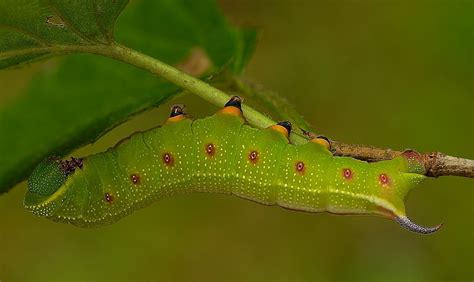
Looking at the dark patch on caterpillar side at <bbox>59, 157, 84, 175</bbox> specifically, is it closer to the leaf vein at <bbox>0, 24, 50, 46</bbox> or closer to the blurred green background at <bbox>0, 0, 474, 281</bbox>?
the leaf vein at <bbox>0, 24, 50, 46</bbox>

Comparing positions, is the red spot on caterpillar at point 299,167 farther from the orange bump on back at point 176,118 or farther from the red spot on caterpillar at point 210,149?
the orange bump on back at point 176,118

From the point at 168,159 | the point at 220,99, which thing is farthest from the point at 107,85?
the point at 220,99

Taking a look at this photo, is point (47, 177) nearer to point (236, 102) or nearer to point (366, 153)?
point (236, 102)

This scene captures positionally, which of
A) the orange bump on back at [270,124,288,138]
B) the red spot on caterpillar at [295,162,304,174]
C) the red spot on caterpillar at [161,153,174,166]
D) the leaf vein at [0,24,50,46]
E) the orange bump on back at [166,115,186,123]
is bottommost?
the red spot on caterpillar at [161,153,174,166]

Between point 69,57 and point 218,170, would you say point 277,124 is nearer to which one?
point 218,170

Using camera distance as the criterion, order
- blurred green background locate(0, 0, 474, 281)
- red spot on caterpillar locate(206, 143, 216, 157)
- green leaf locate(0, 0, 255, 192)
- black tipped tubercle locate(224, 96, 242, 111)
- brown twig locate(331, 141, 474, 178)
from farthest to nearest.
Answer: blurred green background locate(0, 0, 474, 281)
green leaf locate(0, 0, 255, 192)
red spot on caterpillar locate(206, 143, 216, 157)
black tipped tubercle locate(224, 96, 242, 111)
brown twig locate(331, 141, 474, 178)

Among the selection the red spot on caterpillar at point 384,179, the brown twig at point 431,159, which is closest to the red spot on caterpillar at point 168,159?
the brown twig at point 431,159

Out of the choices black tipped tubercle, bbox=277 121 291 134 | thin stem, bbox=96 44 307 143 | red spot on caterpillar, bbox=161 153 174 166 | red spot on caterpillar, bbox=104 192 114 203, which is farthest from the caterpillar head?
black tipped tubercle, bbox=277 121 291 134
